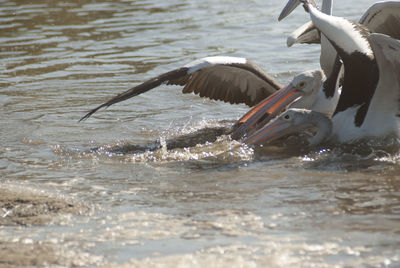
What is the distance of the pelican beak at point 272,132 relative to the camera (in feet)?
24.2

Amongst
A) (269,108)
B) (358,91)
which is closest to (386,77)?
(358,91)

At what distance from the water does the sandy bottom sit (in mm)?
12

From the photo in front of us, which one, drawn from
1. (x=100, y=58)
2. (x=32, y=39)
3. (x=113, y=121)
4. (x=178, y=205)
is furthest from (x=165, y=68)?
(x=178, y=205)

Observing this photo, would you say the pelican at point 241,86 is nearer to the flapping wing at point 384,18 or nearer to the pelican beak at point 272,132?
the pelican beak at point 272,132

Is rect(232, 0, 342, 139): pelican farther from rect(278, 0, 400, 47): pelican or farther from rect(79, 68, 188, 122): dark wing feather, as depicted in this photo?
rect(79, 68, 188, 122): dark wing feather

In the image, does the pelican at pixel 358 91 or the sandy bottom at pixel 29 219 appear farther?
the pelican at pixel 358 91

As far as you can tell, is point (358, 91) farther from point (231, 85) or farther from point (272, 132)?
point (231, 85)

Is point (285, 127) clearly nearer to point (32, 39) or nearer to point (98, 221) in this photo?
point (98, 221)

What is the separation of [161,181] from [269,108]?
7.12 feet

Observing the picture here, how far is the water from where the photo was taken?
13.9ft

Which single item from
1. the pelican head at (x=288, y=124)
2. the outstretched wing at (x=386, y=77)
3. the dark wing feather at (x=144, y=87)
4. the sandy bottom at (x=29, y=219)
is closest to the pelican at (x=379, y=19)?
the pelican head at (x=288, y=124)

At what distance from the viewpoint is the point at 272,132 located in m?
7.38

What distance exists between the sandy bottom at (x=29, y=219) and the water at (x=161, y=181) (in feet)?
0.04

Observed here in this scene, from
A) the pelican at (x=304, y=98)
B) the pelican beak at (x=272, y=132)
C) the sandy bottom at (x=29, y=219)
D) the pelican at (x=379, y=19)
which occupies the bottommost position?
the pelican beak at (x=272, y=132)
